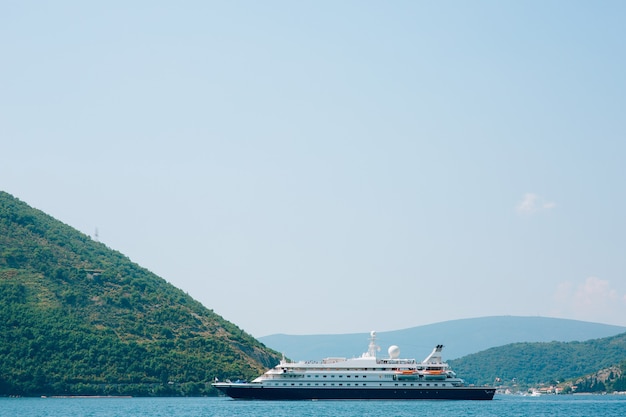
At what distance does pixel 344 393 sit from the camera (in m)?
135

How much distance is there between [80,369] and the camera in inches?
6014

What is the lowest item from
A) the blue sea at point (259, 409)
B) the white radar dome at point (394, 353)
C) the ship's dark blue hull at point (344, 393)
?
the blue sea at point (259, 409)

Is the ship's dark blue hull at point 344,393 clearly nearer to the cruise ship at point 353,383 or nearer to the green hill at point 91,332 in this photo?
the cruise ship at point 353,383

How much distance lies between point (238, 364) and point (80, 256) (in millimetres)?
46075

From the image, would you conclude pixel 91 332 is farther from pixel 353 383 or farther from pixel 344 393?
pixel 353 383

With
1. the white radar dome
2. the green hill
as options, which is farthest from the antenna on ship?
the green hill

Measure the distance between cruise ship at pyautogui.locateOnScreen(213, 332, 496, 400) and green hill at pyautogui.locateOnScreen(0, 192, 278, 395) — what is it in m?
25.9

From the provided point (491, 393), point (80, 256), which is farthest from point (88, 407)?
point (80, 256)

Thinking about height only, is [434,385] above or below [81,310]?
below

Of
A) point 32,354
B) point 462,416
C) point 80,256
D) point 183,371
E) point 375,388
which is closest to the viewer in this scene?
point 462,416

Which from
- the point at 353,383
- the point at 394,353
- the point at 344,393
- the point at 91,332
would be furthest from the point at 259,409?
the point at 91,332

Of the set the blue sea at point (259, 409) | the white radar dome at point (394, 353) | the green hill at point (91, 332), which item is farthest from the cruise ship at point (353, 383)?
the green hill at point (91, 332)

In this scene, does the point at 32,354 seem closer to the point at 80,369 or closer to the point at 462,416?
the point at 80,369

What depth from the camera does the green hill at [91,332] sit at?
496 feet
